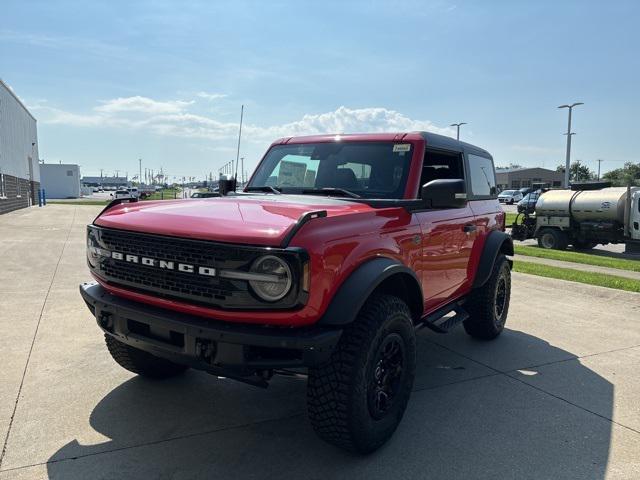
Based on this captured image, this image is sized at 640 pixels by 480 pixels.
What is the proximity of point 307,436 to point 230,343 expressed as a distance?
111cm

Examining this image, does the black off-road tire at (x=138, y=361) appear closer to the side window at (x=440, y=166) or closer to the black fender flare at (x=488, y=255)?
the side window at (x=440, y=166)

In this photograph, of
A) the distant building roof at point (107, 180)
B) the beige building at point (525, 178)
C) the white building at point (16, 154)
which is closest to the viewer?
the white building at point (16, 154)

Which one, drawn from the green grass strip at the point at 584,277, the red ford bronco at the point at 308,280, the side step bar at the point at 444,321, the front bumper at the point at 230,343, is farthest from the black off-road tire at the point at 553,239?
the front bumper at the point at 230,343

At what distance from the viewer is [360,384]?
2.73m

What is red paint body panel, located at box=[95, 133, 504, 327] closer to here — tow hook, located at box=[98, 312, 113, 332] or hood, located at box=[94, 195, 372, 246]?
hood, located at box=[94, 195, 372, 246]

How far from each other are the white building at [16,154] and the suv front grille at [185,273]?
2610 centimetres

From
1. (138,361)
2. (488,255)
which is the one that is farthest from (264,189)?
(488,255)

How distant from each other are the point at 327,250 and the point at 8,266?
8.64m

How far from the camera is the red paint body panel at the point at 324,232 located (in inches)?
101

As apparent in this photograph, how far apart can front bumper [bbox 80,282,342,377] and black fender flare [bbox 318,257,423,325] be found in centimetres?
8

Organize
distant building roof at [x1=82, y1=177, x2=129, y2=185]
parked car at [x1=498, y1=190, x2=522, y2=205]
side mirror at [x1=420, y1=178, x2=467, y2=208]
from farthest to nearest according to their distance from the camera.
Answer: distant building roof at [x1=82, y1=177, x2=129, y2=185]
parked car at [x1=498, y1=190, x2=522, y2=205]
side mirror at [x1=420, y1=178, x2=467, y2=208]

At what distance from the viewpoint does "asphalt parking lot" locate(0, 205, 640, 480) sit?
2846mm

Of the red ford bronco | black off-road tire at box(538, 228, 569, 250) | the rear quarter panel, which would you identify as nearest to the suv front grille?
the red ford bronco

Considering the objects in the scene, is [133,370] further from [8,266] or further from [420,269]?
[8,266]
